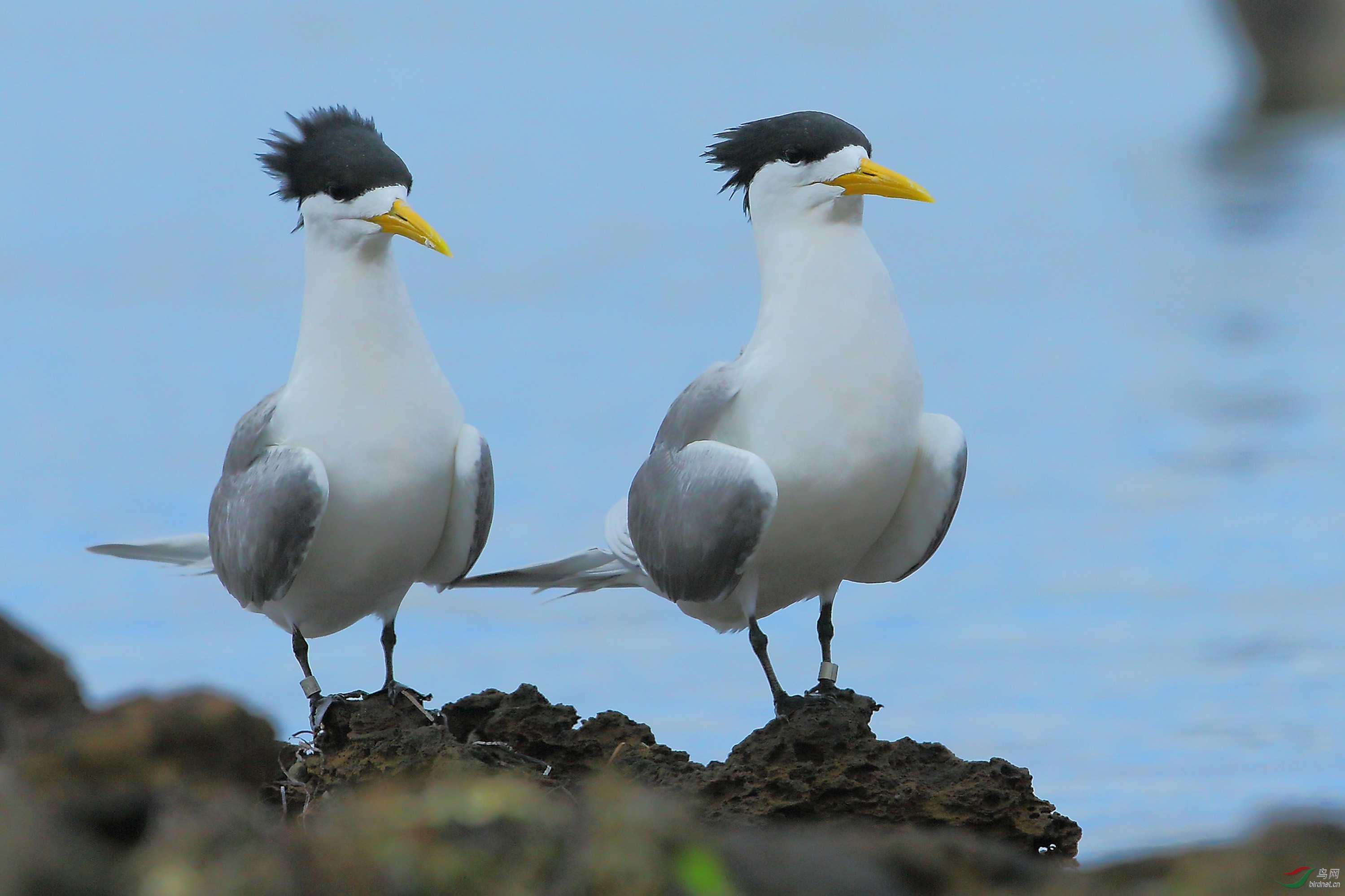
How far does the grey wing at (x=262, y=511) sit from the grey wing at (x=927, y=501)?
1.97 meters

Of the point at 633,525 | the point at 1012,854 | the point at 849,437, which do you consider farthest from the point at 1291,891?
the point at 633,525

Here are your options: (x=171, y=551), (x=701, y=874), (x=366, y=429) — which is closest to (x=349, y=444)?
(x=366, y=429)

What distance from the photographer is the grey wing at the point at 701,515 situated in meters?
5.68

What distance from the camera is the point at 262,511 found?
6.06 metres

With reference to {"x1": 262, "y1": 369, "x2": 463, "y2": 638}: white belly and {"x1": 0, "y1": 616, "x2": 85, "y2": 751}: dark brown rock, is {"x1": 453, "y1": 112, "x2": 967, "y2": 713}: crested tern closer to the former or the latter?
{"x1": 262, "y1": 369, "x2": 463, "y2": 638}: white belly


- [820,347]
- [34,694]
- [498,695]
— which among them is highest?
[820,347]

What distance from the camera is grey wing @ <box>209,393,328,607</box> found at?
5980 millimetres

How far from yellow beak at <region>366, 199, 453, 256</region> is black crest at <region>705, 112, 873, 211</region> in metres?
1.08

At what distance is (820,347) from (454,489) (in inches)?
57.0

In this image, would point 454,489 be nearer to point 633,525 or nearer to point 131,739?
point 633,525

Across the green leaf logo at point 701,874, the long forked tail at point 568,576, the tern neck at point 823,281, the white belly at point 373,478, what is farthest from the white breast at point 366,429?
the green leaf logo at point 701,874

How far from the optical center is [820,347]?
19.3 ft

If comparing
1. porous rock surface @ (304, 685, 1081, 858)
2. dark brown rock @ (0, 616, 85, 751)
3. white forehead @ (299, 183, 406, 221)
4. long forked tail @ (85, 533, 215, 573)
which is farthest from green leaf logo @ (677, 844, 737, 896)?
long forked tail @ (85, 533, 215, 573)

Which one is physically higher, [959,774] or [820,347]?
[820,347]
